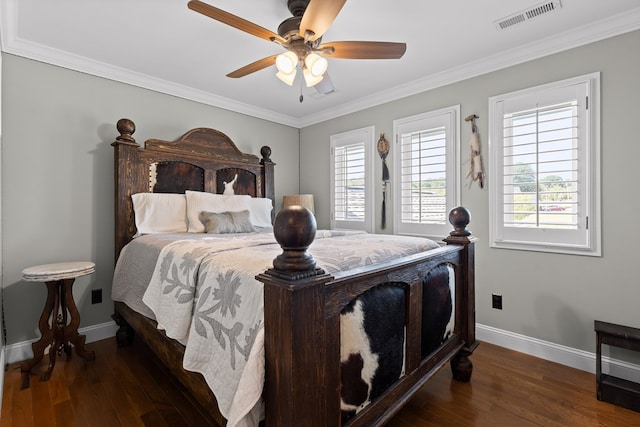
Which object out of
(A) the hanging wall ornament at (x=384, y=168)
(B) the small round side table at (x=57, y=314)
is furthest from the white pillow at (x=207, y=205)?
(A) the hanging wall ornament at (x=384, y=168)

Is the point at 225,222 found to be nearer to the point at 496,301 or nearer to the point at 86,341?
the point at 86,341

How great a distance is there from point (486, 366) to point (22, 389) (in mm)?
3220

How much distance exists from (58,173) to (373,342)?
290 centimetres

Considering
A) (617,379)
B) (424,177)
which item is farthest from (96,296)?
(617,379)

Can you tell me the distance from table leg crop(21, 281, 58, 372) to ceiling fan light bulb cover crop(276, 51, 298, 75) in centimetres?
223

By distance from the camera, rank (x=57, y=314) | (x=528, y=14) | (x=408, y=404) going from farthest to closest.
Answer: (x=57, y=314) < (x=528, y=14) < (x=408, y=404)

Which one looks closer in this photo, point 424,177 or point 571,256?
point 571,256


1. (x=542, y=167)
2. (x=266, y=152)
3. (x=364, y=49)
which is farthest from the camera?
(x=266, y=152)

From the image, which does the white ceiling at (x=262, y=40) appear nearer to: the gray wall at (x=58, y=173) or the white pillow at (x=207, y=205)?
the gray wall at (x=58, y=173)

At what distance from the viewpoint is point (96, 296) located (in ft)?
9.15

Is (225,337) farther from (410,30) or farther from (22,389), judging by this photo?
(410,30)

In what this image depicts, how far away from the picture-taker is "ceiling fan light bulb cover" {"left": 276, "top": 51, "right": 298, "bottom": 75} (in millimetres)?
1874

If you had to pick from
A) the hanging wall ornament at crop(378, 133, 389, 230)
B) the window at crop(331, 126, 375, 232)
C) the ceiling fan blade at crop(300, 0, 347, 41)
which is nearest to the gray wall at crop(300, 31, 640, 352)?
the hanging wall ornament at crop(378, 133, 389, 230)

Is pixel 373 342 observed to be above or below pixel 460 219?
below
